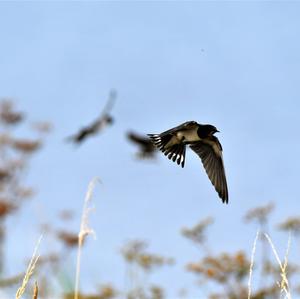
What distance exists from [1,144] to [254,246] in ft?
39.7

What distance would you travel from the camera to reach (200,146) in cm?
782

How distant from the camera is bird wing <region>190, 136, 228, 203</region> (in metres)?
7.36

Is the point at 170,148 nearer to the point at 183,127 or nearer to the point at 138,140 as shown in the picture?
the point at 183,127

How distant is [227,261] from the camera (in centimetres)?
912

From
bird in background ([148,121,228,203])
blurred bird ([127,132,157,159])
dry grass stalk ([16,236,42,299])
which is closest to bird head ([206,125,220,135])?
bird in background ([148,121,228,203])

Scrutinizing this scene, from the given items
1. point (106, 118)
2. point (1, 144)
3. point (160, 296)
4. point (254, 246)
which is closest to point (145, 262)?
point (160, 296)

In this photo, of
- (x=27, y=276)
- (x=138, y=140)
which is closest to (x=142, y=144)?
(x=138, y=140)

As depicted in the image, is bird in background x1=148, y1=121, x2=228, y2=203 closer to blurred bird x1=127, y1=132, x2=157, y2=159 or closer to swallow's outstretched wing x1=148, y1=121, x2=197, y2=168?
swallow's outstretched wing x1=148, y1=121, x2=197, y2=168

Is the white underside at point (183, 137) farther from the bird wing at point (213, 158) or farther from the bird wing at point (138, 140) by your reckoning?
the bird wing at point (138, 140)

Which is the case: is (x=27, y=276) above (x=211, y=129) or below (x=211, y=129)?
below

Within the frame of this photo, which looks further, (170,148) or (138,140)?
(138,140)

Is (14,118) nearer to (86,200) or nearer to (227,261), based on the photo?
(227,261)

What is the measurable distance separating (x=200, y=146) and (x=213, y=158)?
215 mm

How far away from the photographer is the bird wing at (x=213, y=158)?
7359 millimetres
